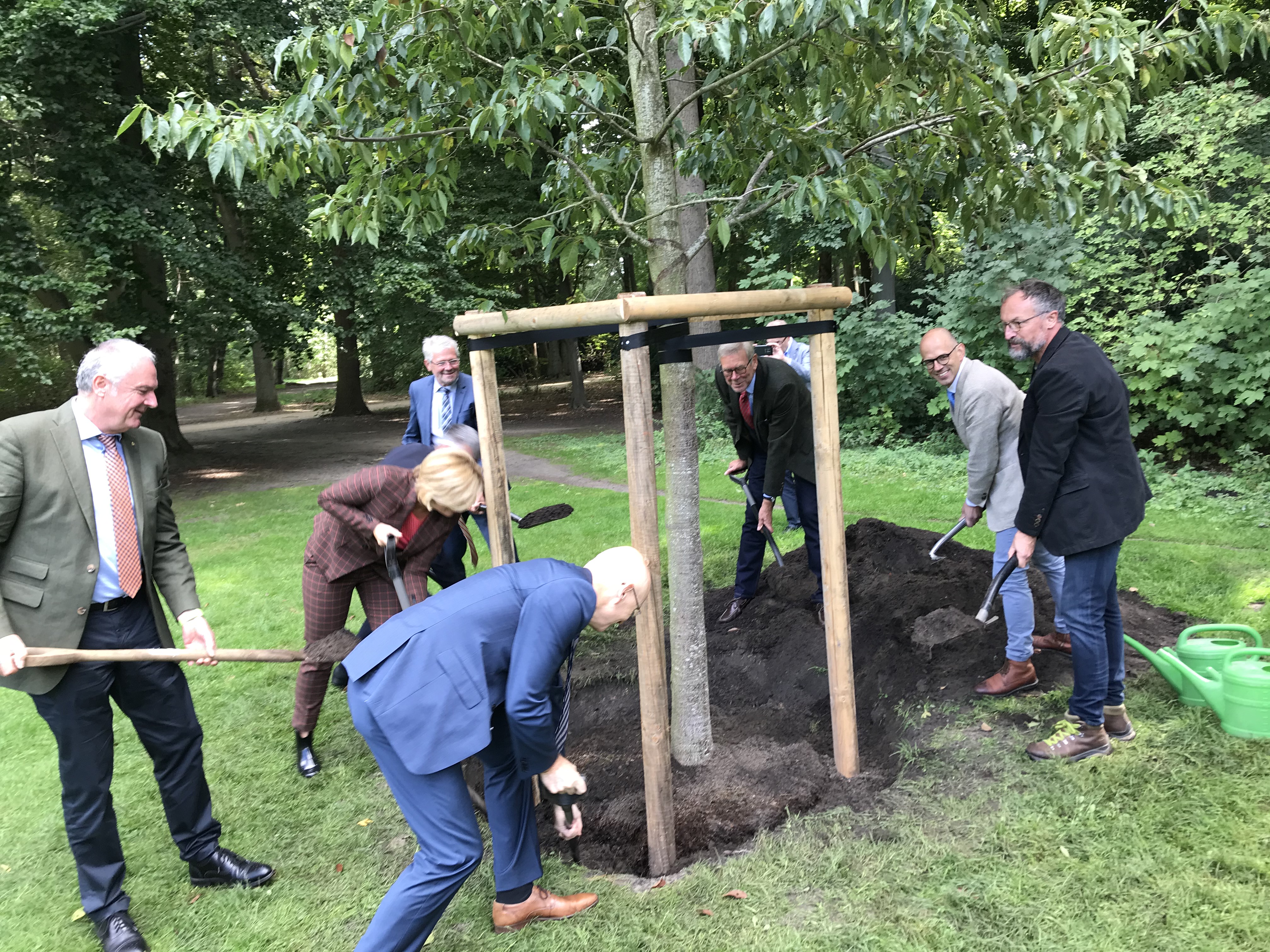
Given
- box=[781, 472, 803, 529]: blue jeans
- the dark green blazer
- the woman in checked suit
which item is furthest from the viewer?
box=[781, 472, 803, 529]: blue jeans

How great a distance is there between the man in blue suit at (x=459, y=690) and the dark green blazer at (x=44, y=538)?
119 cm

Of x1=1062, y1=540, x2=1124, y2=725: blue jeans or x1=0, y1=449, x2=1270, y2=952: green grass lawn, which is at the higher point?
x1=1062, y1=540, x2=1124, y2=725: blue jeans

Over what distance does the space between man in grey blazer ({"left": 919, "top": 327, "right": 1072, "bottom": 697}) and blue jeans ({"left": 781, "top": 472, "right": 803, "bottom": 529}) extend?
4.43 feet

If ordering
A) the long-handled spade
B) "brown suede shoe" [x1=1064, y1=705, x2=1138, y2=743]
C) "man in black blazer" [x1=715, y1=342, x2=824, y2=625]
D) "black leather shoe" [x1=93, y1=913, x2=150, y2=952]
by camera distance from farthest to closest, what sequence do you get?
the long-handled spade, "man in black blazer" [x1=715, y1=342, x2=824, y2=625], "brown suede shoe" [x1=1064, y1=705, x2=1138, y2=743], "black leather shoe" [x1=93, y1=913, x2=150, y2=952]

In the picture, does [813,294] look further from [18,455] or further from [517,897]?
[18,455]

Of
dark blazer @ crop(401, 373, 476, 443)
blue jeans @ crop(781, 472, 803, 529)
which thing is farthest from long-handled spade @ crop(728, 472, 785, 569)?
dark blazer @ crop(401, 373, 476, 443)

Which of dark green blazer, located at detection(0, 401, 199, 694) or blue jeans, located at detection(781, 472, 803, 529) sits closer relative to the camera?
dark green blazer, located at detection(0, 401, 199, 694)

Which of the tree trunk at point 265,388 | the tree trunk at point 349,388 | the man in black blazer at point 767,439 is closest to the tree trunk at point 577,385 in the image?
the tree trunk at point 349,388

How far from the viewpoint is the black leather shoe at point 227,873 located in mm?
3242

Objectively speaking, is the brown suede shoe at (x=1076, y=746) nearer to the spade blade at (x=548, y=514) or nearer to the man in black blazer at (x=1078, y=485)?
the man in black blazer at (x=1078, y=485)

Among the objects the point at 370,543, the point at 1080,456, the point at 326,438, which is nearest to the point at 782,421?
the point at 1080,456

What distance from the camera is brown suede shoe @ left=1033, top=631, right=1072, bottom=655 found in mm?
4430

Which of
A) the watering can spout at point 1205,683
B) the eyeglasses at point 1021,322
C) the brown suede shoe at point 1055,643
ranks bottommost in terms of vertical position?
the brown suede shoe at point 1055,643

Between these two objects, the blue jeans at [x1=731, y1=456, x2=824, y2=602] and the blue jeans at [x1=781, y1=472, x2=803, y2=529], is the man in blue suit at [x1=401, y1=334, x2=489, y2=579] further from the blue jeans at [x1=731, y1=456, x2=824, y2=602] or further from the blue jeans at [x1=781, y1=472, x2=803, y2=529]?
the blue jeans at [x1=781, y1=472, x2=803, y2=529]
